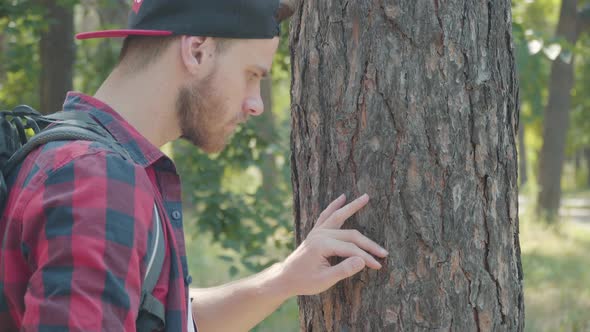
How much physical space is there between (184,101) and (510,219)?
107 cm

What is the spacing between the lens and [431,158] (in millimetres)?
2234

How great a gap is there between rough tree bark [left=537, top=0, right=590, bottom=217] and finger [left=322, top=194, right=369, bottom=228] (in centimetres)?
1269

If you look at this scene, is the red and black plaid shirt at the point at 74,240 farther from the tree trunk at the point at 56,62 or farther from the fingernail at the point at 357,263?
the tree trunk at the point at 56,62

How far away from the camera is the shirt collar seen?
5.39 feet

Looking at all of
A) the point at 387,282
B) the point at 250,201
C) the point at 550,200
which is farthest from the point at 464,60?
the point at 550,200

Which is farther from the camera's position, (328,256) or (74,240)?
(328,256)

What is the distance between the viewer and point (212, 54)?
1.72m

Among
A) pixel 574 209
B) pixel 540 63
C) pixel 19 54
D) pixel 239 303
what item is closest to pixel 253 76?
pixel 239 303

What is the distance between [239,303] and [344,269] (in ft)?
1.17

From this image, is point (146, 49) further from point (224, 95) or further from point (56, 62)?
point (56, 62)

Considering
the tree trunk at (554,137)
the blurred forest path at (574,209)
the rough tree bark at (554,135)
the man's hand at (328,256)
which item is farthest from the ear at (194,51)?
the blurred forest path at (574,209)

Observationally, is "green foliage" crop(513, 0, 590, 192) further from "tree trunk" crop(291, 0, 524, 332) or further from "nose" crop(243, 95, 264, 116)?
"nose" crop(243, 95, 264, 116)

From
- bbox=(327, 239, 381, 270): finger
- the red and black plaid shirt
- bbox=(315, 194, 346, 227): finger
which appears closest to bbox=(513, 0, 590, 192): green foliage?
bbox=(315, 194, 346, 227): finger

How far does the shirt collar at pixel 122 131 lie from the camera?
1643mm
